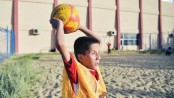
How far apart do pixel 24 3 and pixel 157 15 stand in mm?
20532

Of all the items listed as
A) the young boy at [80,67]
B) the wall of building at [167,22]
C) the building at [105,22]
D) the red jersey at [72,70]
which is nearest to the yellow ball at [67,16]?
the young boy at [80,67]

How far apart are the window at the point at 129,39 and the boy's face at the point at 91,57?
3303 cm

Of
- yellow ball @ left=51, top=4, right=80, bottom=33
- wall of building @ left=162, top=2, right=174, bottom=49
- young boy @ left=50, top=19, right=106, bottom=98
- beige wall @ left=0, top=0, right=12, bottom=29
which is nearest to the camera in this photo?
young boy @ left=50, top=19, right=106, bottom=98

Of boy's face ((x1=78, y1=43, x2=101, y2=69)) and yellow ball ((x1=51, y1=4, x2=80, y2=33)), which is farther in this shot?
yellow ball ((x1=51, y1=4, x2=80, y2=33))

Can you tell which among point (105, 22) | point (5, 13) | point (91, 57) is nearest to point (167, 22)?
point (105, 22)

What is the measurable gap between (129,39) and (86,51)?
34.0m

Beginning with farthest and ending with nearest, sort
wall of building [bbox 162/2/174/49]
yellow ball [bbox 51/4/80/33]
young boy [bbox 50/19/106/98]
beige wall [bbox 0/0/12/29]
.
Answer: wall of building [bbox 162/2/174/49] → beige wall [bbox 0/0/12/29] → yellow ball [bbox 51/4/80/33] → young boy [bbox 50/19/106/98]

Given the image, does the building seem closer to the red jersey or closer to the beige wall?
the beige wall

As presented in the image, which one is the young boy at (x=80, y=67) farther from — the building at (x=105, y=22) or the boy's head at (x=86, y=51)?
the building at (x=105, y=22)

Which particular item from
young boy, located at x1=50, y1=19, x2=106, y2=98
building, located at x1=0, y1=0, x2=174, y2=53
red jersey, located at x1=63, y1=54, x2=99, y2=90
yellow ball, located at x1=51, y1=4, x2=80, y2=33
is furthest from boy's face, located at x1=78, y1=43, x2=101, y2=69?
building, located at x1=0, y1=0, x2=174, y2=53

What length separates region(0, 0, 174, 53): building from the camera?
2744 cm

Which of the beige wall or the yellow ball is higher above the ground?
the beige wall

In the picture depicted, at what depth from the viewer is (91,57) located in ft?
7.93

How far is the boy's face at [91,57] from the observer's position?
2.41 m
